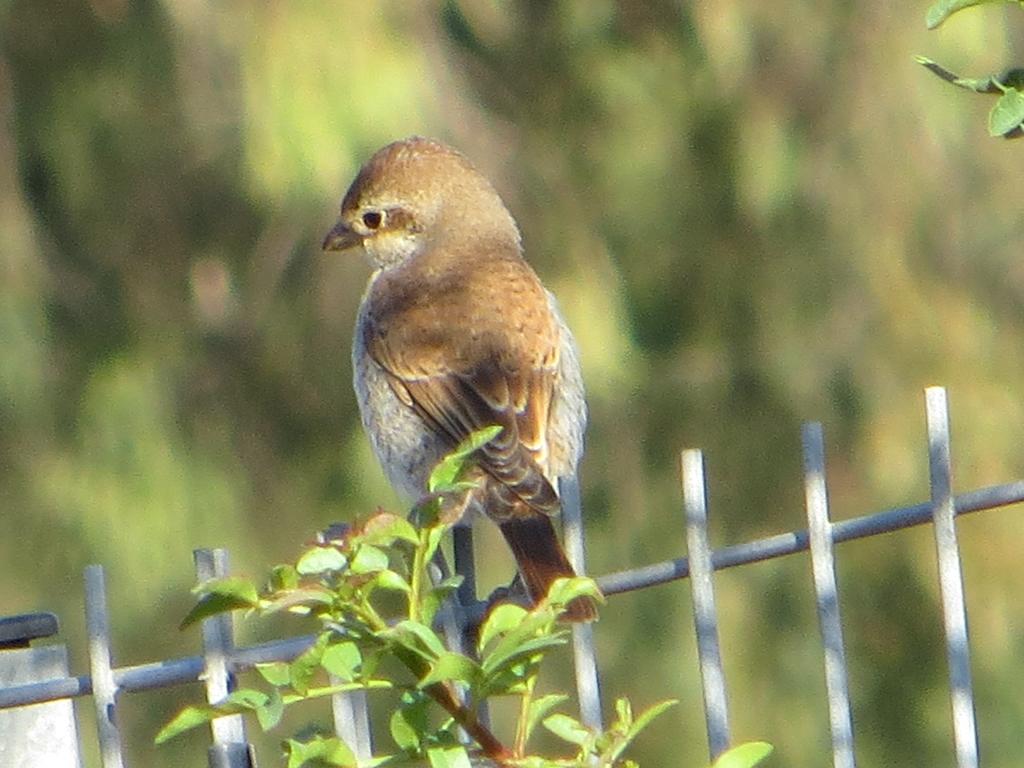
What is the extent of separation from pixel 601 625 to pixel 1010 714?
1185 millimetres

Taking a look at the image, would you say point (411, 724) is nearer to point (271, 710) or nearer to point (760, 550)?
point (271, 710)

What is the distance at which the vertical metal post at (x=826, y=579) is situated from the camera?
2453 millimetres

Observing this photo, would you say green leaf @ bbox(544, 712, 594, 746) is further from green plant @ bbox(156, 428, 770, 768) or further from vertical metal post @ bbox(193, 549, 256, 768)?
vertical metal post @ bbox(193, 549, 256, 768)

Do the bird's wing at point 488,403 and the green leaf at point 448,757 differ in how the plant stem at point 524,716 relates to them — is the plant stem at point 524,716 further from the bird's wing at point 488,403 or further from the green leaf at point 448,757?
the bird's wing at point 488,403

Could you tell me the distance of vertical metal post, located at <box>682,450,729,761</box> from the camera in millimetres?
2438

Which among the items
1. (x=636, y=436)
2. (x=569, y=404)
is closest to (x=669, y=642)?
(x=636, y=436)

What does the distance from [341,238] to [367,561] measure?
10.6ft

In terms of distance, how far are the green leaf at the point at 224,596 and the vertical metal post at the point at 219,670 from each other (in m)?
0.56

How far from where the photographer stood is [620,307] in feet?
19.2

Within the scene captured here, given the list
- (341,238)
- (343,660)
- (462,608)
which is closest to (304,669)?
(343,660)

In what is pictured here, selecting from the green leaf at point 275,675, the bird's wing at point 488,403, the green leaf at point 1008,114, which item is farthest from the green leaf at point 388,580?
the bird's wing at point 488,403

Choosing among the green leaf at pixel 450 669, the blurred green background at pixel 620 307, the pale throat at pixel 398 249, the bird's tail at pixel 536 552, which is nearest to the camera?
the green leaf at pixel 450 669

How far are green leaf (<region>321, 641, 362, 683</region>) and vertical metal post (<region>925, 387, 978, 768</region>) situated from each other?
0.98m

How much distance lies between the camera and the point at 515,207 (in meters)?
6.03
